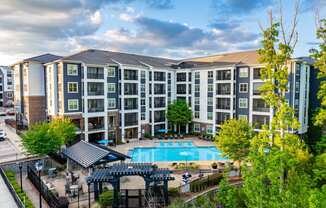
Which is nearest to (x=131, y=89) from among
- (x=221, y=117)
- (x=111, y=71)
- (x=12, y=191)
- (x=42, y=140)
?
(x=111, y=71)

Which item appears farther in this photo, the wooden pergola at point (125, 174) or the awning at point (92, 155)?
the awning at point (92, 155)

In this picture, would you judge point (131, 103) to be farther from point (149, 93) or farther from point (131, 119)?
point (149, 93)

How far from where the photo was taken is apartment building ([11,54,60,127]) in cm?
3938

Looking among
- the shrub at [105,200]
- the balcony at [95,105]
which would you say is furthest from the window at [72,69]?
the shrub at [105,200]

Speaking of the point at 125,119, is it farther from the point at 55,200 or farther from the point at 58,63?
the point at 55,200

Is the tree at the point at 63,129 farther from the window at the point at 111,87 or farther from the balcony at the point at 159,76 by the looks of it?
the balcony at the point at 159,76

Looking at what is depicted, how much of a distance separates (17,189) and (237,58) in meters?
37.3

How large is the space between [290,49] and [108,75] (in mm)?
28179

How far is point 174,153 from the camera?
3319 centimetres

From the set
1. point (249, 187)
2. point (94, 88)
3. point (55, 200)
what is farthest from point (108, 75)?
point (249, 187)

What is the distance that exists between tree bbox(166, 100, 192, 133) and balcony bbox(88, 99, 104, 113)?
1307 centimetres

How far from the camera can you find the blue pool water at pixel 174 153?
99.9ft

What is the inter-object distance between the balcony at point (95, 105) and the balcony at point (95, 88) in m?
1.09

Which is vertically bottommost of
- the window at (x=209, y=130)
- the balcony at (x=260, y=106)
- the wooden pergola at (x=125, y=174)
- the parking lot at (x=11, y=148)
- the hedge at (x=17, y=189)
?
the hedge at (x=17, y=189)
